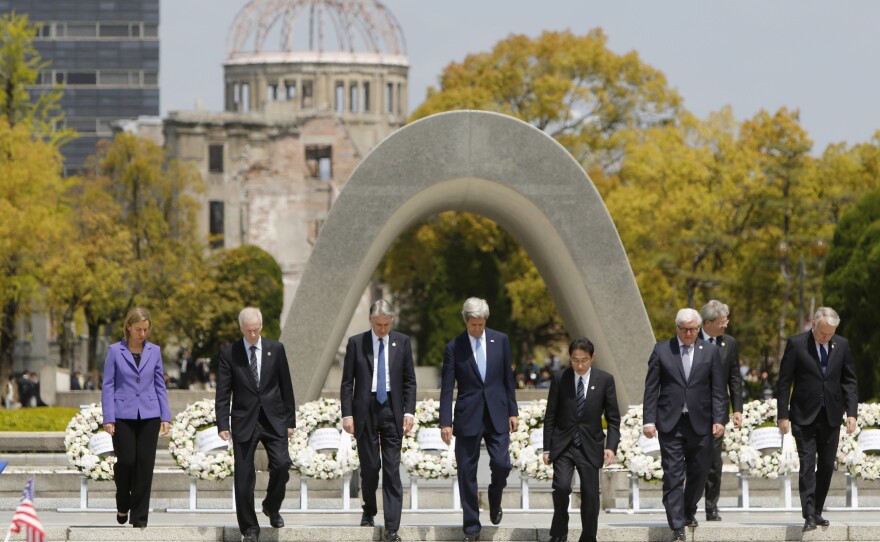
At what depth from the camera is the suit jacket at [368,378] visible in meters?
15.9

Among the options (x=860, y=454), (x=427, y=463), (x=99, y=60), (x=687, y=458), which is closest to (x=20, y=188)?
(x=427, y=463)

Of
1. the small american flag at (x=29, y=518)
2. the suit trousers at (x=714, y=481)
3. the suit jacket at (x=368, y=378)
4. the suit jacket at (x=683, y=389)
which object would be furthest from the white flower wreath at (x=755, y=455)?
the small american flag at (x=29, y=518)

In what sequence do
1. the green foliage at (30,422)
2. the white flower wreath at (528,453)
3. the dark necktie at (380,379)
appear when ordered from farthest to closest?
the green foliage at (30,422), the white flower wreath at (528,453), the dark necktie at (380,379)

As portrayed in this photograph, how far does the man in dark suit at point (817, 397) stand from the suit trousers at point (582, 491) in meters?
1.85

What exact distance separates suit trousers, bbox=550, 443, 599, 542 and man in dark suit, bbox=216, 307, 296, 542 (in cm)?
216

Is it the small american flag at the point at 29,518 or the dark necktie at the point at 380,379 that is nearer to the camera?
the small american flag at the point at 29,518

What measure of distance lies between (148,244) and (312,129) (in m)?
31.4

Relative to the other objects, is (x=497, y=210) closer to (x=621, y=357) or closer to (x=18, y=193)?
(x=621, y=357)

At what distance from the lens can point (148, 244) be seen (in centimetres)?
5741

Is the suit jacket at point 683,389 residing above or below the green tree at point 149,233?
below

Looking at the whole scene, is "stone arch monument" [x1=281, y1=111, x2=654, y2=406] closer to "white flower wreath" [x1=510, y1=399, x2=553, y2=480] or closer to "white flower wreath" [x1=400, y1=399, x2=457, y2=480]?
"white flower wreath" [x1=510, y1=399, x2=553, y2=480]

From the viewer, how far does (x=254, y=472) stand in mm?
15797

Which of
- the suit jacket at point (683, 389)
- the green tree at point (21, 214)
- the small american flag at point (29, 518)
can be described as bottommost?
the small american flag at point (29, 518)

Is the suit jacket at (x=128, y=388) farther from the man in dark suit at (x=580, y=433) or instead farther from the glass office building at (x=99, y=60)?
the glass office building at (x=99, y=60)
